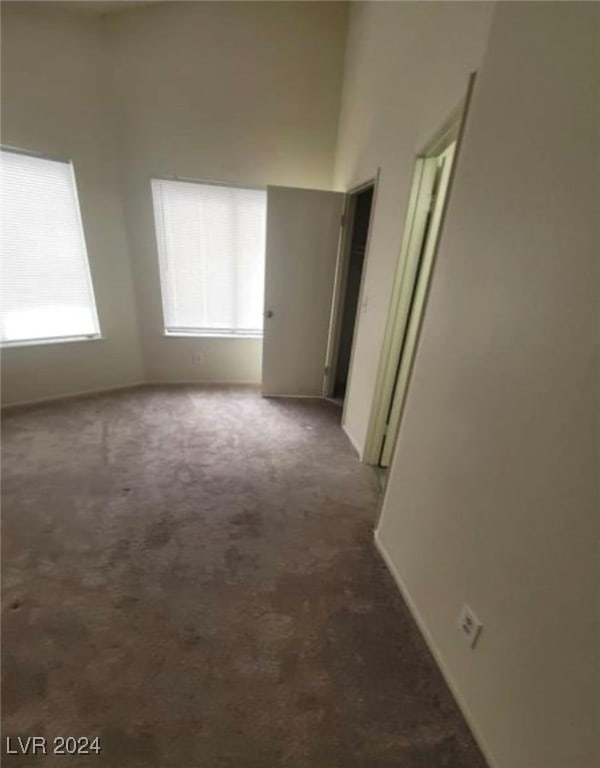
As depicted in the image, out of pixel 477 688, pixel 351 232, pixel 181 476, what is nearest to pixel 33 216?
pixel 181 476

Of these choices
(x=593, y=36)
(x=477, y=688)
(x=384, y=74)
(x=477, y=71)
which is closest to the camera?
(x=593, y=36)

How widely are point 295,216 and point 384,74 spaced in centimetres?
112

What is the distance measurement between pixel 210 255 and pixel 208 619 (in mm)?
2996

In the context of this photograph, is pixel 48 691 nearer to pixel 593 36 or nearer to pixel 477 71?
pixel 593 36

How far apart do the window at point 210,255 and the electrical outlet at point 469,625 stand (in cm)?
306

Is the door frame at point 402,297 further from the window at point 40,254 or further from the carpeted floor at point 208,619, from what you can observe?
the window at point 40,254

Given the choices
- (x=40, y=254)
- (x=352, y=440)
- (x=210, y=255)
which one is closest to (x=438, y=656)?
(x=352, y=440)

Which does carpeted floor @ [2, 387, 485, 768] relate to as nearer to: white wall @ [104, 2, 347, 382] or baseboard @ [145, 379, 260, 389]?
baseboard @ [145, 379, 260, 389]

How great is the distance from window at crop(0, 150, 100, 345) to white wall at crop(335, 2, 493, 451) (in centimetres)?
239

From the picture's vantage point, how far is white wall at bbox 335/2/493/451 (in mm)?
1424

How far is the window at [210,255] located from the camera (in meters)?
3.10

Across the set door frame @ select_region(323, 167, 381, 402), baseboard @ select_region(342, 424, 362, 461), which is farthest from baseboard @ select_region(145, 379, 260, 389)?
baseboard @ select_region(342, 424, 362, 461)

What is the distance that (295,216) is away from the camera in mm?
2924

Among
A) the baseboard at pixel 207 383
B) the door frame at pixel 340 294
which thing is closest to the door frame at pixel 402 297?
the door frame at pixel 340 294
